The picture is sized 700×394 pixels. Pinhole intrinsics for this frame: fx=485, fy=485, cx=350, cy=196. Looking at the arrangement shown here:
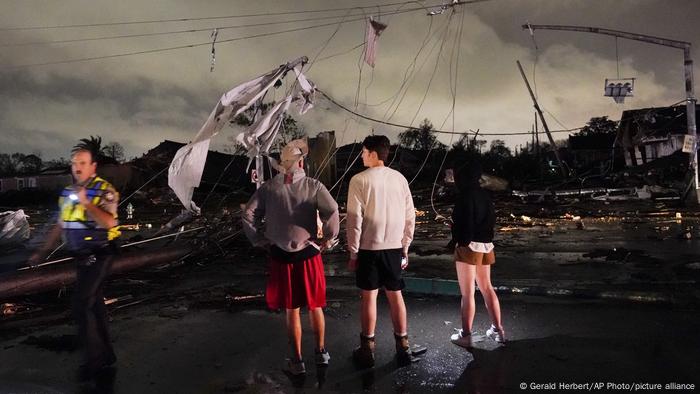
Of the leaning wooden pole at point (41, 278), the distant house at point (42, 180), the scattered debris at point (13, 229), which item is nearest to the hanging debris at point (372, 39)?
the leaning wooden pole at point (41, 278)

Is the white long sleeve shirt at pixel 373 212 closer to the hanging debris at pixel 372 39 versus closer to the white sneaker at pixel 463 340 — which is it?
the white sneaker at pixel 463 340

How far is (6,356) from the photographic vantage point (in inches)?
189

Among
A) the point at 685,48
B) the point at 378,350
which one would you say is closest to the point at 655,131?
the point at 685,48

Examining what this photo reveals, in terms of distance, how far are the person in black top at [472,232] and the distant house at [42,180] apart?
53139mm

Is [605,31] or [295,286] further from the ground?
[605,31]

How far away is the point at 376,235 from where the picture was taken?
13.4 feet

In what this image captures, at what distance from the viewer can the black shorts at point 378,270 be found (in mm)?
4105

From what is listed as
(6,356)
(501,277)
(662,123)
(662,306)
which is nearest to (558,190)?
(662,123)

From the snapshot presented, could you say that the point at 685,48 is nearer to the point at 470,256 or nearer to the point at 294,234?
the point at 470,256

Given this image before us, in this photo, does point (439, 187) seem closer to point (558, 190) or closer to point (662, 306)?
point (558, 190)

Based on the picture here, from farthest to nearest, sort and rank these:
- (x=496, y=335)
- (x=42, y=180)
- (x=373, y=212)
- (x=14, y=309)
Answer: (x=42, y=180)
(x=14, y=309)
(x=496, y=335)
(x=373, y=212)

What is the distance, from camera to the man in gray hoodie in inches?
151

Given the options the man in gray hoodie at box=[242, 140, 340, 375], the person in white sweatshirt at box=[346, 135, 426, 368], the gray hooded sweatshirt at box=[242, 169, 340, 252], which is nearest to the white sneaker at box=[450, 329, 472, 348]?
→ the person in white sweatshirt at box=[346, 135, 426, 368]

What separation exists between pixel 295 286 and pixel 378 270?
73 cm
